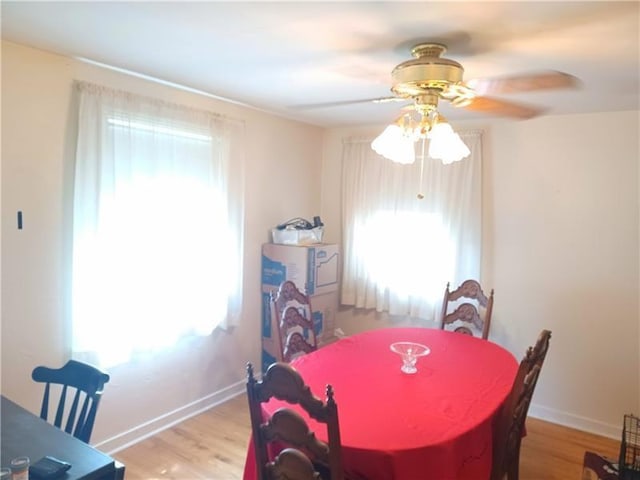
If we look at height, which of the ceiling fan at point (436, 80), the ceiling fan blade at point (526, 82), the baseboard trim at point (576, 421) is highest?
the ceiling fan blade at point (526, 82)

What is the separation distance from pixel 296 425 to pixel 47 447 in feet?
2.87

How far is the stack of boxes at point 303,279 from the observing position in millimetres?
3676

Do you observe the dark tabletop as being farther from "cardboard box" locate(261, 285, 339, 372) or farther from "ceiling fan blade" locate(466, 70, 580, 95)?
"ceiling fan blade" locate(466, 70, 580, 95)

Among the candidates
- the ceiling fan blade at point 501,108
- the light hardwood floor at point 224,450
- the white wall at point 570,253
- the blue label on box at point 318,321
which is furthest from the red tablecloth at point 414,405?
the ceiling fan blade at point 501,108

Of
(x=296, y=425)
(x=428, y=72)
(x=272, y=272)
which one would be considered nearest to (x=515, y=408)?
(x=296, y=425)

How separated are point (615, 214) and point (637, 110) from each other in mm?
714

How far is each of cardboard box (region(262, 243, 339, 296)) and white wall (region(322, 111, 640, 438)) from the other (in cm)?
130

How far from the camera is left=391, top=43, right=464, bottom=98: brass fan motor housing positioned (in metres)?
1.88

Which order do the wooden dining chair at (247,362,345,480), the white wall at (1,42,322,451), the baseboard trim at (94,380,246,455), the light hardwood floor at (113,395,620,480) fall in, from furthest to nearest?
the baseboard trim at (94,380,246,455) < the light hardwood floor at (113,395,620,480) < the white wall at (1,42,322,451) < the wooden dining chair at (247,362,345,480)

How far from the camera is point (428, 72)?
1882 millimetres

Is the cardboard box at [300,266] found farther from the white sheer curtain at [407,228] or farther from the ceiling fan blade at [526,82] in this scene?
the ceiling fan blade at [526,82]

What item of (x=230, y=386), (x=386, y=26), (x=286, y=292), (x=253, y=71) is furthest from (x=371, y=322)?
(x=386, y=26)

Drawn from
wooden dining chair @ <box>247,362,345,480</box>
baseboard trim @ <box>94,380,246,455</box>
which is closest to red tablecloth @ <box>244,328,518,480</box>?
wooden dining chair @ <box>247,362,345,480</box>

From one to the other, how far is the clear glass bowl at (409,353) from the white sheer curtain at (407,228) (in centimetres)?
128
